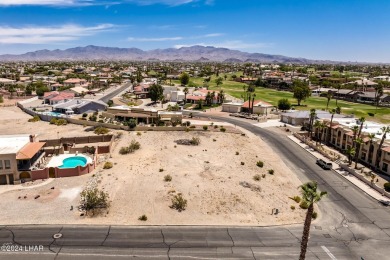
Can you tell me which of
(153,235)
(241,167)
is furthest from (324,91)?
(153,235)

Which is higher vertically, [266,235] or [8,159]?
[8,159]

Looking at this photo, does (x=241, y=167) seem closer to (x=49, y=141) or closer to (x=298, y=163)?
(x=298, y=163)

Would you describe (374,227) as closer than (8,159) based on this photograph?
Yes

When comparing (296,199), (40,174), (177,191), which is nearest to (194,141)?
(177,191)

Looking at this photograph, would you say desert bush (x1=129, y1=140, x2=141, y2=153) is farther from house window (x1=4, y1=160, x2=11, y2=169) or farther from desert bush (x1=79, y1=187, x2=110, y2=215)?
desert bush (x1=79, y1=187, x2=110, y2=215)

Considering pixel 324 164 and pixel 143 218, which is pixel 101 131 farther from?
pixel 324 164
